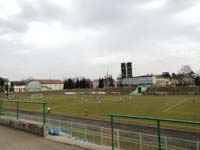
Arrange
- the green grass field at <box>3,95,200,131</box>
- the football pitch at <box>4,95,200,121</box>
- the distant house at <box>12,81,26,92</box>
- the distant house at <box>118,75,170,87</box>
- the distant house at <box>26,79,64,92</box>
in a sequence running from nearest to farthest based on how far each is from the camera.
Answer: the green grass field at <box>3,95,200,131</box> → the football pitch at <box>4,95,200,121</box> → the distant house at <box>118,75,170,87</box> → the distant house at <box>26,79,64,92</box> → the distant house at <box>12,81,26,92</box>

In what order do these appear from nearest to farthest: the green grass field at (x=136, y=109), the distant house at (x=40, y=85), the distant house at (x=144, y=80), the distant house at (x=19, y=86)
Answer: the green grass field at (x=136, y=109) < the distant house at (x=144, y=80) < the distant house at (x=40, y=85) < the distant house at (x=19, y=86)

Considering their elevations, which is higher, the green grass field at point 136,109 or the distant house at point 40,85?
the distant house at point 40,85

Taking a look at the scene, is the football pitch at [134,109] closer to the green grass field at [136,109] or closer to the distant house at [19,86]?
the green grass field at [136,109]

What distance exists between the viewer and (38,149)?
335 inches

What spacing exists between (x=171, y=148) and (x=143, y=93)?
3506 inches

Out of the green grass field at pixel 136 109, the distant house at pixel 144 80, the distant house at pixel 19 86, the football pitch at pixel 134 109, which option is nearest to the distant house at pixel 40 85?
the distant house at pixel 19 86

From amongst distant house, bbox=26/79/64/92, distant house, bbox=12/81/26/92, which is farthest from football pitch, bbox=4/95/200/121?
distant house, bbox=12/81/26/92

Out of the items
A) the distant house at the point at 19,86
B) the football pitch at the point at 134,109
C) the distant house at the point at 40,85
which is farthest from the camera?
the distant house at the point at 19,86

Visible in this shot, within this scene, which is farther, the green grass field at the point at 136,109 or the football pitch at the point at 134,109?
the football pitch at the point at 134,109

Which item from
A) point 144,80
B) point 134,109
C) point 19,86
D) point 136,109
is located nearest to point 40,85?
point 19,86

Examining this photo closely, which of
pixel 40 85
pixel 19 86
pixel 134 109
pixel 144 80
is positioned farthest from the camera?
pixel 19 86

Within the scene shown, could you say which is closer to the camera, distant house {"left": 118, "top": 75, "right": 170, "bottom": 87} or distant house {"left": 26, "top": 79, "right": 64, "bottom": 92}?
distant house {"left": 118, "top": 75, "right": 170, "bottom": 87}

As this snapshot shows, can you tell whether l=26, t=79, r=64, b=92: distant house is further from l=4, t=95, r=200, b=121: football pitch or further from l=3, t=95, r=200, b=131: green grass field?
l=3, t=95, r=200, b=131: green grass field

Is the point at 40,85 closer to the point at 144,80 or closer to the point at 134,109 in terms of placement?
the point at 144,80
